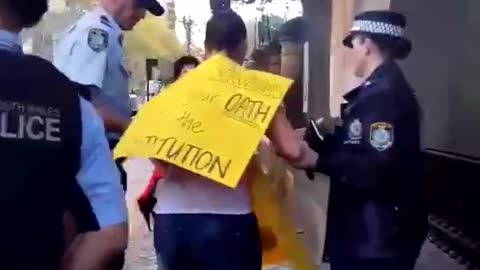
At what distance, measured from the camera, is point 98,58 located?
4484 mm

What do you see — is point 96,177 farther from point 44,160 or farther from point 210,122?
point 210,122

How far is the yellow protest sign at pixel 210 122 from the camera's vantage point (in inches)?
Result: 138

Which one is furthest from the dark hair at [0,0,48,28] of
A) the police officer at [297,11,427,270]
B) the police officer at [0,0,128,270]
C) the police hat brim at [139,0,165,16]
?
the police hat brim at [139,0,165,16]

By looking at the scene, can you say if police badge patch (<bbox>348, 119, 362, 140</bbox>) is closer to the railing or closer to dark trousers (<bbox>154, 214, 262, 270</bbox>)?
dark trousers (<bbox>154, 214, 262, 270</bbox>)

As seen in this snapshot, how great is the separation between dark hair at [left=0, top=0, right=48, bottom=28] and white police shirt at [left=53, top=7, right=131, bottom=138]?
6.20ft

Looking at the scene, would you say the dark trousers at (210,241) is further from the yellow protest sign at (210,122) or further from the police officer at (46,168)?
the police officer at (46,168)

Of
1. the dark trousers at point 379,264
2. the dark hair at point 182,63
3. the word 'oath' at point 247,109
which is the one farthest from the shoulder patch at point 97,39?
the dark hair at point 182,63

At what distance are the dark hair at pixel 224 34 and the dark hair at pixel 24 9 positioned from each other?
147 cm

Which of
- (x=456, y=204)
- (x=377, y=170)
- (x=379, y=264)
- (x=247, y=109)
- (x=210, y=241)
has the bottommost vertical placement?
(x=456, y=204)

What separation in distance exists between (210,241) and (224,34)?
791 mm

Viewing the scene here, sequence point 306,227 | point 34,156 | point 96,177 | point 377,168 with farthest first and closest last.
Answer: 1. point 306,227
2. point 377,168
3. point 96,177
4. point 34,156

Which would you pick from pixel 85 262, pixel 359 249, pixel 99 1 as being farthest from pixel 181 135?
pixel 99 1

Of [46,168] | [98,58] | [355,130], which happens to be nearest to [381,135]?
[355,130]

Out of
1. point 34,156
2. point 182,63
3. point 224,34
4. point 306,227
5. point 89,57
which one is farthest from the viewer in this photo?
point 182,63
